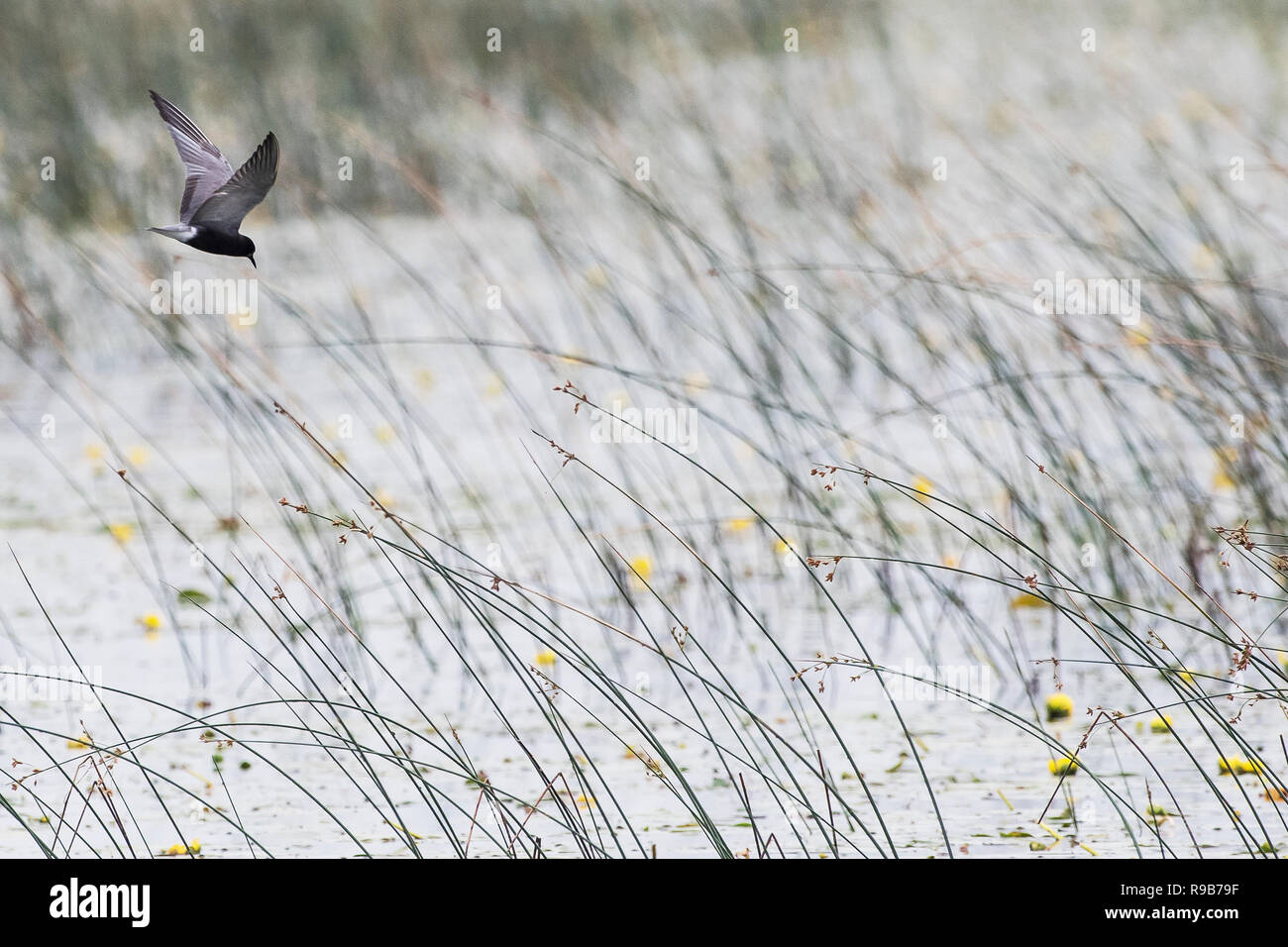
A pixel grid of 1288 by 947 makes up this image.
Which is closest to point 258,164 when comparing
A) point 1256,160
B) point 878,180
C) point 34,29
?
point 878,180

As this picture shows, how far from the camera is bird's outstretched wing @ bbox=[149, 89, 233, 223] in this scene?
6.26 ft

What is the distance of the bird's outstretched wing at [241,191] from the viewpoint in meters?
1.80

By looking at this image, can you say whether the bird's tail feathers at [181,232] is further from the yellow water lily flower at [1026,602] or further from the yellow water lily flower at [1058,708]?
the yellow water lily flower at [1026,602]

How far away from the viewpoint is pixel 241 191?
1851 mm

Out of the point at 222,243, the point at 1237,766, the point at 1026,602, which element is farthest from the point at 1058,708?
the point at 222,243

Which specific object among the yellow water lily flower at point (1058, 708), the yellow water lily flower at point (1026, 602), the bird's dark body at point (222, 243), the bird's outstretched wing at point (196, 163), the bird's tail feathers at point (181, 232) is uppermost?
the bird's outstretched wing at point (196, 163)

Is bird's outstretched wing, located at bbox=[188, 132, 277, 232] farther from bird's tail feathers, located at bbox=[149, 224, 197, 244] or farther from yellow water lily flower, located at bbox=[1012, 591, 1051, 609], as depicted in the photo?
yellow water lily flower, located at bbox=[1012, 591, 1051, 609]

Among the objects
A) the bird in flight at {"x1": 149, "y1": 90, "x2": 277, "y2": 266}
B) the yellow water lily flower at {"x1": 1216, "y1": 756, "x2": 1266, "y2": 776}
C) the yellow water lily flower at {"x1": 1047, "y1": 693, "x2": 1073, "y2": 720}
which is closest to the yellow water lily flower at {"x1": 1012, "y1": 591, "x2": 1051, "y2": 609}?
the yellow water lily flower at {"x1": 1047, "y1": 693, "x2": 1073, "y2": 720}

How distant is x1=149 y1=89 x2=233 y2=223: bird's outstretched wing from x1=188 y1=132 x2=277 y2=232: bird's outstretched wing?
17mm

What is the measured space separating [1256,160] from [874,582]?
148 inches

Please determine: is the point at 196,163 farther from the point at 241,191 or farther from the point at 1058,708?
the point at 1058,708

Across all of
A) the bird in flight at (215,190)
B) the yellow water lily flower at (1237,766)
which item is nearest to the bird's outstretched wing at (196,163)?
the bird in flight at (215,190)

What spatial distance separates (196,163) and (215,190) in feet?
0.27

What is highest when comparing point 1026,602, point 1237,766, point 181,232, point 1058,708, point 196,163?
point 196,163
